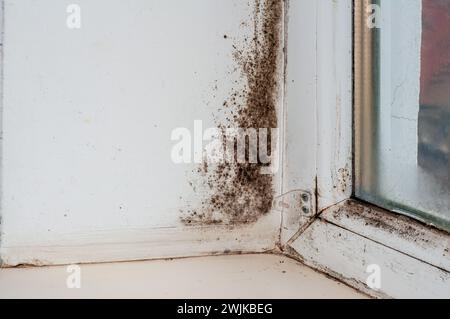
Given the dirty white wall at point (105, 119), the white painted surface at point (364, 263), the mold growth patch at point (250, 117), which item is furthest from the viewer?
the mold growth patch at point (250, 117)

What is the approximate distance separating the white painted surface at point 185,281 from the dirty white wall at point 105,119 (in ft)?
0.15

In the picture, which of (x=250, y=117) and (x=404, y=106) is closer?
(x=404, y=106)

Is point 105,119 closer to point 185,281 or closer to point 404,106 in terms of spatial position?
point 185,281

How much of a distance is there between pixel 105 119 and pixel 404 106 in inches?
22.7

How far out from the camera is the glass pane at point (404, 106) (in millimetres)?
883

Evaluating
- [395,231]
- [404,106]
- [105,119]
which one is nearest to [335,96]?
[404,106]

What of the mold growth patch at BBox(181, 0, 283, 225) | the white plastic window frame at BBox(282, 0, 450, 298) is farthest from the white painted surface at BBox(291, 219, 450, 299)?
the mold growth patch at BBox(181, 0, 283, 225)

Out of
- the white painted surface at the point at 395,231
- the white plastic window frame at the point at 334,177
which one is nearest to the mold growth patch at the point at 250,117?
the white plastic window frame at the point at 334,177

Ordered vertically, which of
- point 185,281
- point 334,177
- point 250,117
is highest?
point 250,117

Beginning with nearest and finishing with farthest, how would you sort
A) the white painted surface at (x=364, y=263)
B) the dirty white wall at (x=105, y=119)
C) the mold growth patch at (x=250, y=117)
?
the white painted surface at (x=364, y=263), the dirty white wall at (x=105, y=119), the mold growth patch at (x=250, y=117)

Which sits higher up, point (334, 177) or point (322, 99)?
point (322, 99)

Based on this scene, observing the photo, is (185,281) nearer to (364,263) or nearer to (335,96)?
(364,263)

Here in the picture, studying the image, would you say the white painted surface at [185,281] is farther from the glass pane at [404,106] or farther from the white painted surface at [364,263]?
the glass pane at [404,106]

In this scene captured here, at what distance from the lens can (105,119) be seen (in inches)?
39.0
